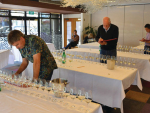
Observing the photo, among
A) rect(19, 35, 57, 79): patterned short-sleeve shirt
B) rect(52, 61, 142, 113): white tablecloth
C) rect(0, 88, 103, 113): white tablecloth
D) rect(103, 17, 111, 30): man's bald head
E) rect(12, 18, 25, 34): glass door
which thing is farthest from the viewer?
rect(12, 18, 25, 34): glass door

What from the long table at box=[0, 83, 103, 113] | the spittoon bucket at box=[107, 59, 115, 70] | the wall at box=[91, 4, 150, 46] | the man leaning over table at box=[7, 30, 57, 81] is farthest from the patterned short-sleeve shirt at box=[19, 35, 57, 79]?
the wall at box=[91, 4, 150, 46]

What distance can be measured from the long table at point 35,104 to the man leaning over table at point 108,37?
8.09 feet

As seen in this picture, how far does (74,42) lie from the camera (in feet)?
31.2

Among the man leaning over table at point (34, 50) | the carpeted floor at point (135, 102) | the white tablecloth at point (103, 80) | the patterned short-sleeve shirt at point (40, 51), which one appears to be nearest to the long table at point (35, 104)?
the man leaning over table at point (34, 50)

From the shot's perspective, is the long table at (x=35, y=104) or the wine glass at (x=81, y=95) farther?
the wine glass at (x=81, y=95)

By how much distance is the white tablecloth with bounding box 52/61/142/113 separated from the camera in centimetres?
272

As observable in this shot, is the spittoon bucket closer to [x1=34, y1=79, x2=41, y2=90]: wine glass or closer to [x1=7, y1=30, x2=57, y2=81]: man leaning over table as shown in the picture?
[x1=7, y1=30, x2=57, y2=81]: man leaning over table

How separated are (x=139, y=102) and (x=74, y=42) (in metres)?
6.30

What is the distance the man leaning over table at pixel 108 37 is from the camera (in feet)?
13.4

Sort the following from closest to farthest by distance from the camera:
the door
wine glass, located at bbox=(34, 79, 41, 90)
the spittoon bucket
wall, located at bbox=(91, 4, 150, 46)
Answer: wine glass, located at bbox=(34, 79, 41, 90) → the spittoon bucket → wall, located at bbox=(91, 4, 150, 46) → the door

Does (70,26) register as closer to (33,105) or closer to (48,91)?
(48,91)

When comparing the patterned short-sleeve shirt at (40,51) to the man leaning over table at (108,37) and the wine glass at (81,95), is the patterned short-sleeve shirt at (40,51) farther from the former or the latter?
the man leaning over table at (108,37)

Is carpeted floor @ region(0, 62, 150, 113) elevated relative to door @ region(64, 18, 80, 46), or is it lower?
lower

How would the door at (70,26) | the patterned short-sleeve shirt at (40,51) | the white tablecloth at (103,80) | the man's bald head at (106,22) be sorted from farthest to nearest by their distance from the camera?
the door at (70,26)
the man's bald head at (106,22)
the white tablecloth at (103,80)
the patterned short-sleeve shirt at (40,51)
